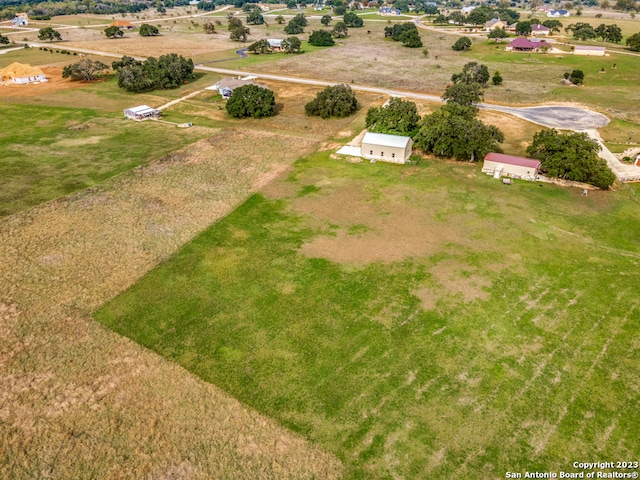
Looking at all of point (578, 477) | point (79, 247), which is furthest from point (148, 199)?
point (578, 477)

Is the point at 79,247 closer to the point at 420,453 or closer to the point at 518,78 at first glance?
the point at 420,453

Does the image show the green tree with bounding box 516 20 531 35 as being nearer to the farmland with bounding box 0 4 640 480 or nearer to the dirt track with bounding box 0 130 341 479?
the farmland with bounding box 0 4 640 480

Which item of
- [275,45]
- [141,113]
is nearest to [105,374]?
[141,113]

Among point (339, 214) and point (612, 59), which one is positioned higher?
point (612, 59)

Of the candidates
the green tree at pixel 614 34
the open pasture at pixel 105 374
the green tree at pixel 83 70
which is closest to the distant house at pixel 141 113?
the open pasture at pixel 105 374

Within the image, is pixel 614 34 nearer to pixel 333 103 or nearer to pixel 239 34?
pixel 333 103

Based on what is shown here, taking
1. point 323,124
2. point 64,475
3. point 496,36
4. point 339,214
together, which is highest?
point 496,36

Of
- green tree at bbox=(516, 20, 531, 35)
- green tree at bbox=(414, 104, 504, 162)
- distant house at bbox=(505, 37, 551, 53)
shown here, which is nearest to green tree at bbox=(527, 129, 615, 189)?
green tree at bbox=(414, 104, 504, 162)
